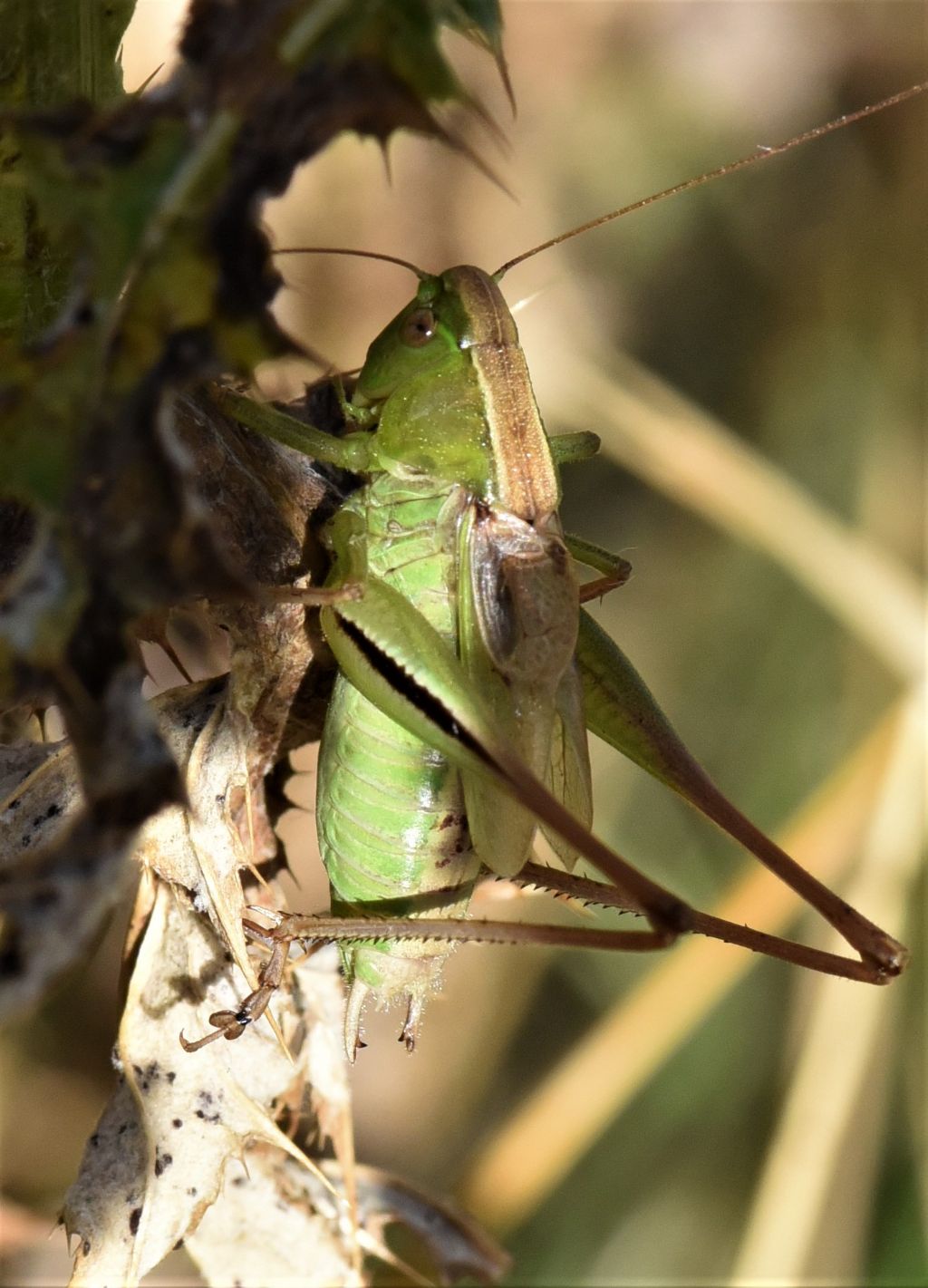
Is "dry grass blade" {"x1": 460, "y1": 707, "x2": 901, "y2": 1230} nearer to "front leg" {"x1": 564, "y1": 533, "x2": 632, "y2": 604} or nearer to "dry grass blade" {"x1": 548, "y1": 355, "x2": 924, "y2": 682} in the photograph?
"dry grass blade" {"x1": 548, "y1": 355, "x2": 924, "y2": 682}

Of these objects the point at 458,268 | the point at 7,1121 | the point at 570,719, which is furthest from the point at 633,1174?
the point at 458,268

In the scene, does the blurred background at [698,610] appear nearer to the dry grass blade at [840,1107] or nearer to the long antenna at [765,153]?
the dry grass blade at [840,1107]

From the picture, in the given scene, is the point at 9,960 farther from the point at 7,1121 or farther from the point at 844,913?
the point at 7,1121

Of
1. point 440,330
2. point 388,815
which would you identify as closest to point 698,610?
point 440,330

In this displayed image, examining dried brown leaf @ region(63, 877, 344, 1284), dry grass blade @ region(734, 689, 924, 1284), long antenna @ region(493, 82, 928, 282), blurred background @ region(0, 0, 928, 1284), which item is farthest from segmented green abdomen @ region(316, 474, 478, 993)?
dry grass blade @ region(734, 689, 924, 1284)

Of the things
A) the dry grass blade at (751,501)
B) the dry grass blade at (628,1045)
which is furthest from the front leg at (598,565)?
the dry grass blade at (628,1045)
